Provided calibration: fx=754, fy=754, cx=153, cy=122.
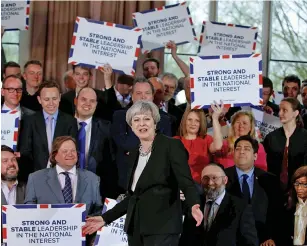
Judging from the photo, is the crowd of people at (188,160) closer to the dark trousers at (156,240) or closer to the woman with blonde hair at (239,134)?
the woman with blonde hair at (239,134)

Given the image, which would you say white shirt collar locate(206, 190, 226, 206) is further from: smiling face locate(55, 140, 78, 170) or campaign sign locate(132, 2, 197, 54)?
campaign sign locate(132, 2, 197, 54)

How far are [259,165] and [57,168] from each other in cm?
167

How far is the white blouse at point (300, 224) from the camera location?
557 cm

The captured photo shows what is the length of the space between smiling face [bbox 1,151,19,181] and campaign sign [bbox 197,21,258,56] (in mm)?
3048

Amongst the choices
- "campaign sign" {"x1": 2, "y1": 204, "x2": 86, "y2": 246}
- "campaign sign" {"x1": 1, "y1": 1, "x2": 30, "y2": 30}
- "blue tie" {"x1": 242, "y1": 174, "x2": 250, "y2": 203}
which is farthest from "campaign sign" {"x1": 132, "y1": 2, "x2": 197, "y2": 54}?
"campaign sign" {"x1": 2, "y1": 204, "x2": 86, "y2": 246}

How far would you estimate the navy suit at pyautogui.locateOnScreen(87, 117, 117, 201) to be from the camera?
19.2ft

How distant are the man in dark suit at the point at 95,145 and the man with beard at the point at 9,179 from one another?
52 centimetres

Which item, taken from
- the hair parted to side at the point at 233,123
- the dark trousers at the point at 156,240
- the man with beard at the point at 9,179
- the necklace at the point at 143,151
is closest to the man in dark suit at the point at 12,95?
the man with beard at the point at 9,179

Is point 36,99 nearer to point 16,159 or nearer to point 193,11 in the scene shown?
point 16,159

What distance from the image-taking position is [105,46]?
6.83m

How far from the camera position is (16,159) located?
5.74 meters

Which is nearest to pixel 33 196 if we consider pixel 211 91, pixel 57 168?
pixel 57 168

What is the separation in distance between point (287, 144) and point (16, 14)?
10.3 feet

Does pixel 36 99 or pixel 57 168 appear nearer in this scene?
pixel 57 168
